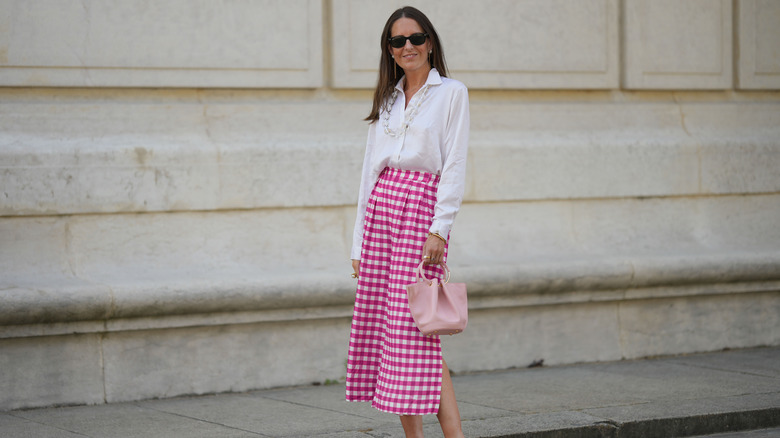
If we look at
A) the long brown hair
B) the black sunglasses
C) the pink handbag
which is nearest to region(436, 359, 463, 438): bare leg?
the pink handbag

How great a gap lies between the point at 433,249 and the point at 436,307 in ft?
0.72

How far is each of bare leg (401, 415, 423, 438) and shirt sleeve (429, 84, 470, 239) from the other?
0.73 metres

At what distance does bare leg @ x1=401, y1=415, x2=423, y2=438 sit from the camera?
4328 millimetres

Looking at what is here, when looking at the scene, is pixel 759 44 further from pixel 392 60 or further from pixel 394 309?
pixel 394 309

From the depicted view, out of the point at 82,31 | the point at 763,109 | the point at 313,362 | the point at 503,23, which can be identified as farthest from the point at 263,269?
the point at 763,109

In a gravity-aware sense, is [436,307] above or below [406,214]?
below

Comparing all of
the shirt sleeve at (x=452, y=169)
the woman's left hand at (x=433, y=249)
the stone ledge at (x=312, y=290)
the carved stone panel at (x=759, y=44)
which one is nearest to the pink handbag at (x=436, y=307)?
the woman's left hand at (x=433, y=249)

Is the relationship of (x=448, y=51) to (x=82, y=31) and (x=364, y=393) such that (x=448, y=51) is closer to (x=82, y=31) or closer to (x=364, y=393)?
(x=82, y=31)

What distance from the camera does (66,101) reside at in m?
6.00

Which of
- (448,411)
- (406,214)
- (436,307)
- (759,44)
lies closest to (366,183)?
(406,214)

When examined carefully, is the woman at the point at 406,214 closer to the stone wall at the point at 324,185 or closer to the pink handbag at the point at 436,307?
the pink handbag at the point at 436,307

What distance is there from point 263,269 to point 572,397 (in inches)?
72.4

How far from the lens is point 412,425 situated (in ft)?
14.2

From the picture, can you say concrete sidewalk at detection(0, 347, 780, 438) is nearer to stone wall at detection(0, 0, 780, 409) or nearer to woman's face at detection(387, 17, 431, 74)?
stone wall at detection(0, 0, 780, 409)
